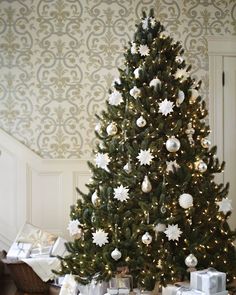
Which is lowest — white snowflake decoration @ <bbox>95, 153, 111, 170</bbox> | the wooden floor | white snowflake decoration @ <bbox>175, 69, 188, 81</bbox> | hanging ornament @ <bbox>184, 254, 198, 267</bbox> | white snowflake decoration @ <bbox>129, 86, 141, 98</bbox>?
the wooden floor

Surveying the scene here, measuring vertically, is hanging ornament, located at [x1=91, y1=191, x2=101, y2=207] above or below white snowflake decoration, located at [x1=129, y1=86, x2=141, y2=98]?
below

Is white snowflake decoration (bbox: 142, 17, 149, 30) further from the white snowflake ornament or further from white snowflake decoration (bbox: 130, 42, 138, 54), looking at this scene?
the white snowflake ornament

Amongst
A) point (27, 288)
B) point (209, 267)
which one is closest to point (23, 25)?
point (27, 288)

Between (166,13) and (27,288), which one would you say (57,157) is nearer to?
(27,288)

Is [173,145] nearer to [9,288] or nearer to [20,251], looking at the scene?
[20,251]

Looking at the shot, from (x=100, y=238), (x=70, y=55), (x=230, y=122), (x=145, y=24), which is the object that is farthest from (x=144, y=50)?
Answer: (x=230, y=122)

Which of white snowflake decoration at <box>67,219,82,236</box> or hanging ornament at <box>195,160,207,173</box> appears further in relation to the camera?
white snowflake decoration at <box>67,219,82,236</box>

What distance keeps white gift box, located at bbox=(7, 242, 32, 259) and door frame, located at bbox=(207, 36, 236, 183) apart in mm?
1930

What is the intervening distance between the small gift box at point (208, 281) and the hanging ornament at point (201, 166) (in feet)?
1.94

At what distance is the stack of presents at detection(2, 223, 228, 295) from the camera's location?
7.64ft

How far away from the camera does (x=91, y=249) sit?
259 cm

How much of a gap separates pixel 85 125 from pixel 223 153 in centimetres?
139

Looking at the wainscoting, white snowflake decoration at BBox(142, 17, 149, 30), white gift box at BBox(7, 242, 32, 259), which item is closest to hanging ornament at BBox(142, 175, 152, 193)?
white snowflake decoration at BBox(142, 17, 149, 30)

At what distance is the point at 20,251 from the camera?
11.9ft
